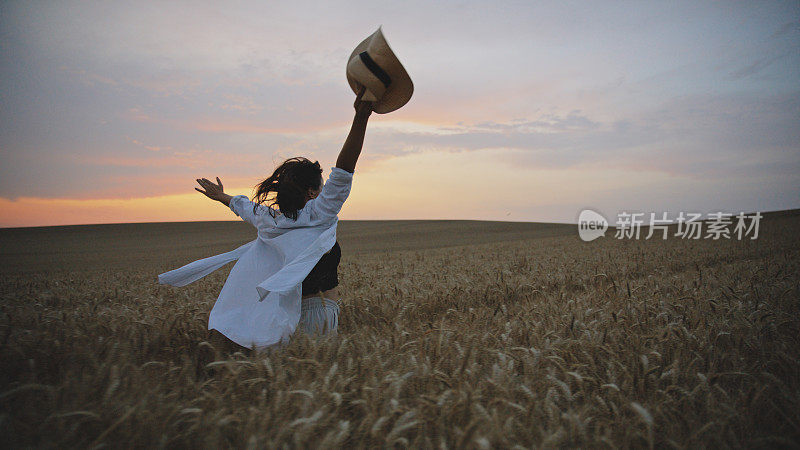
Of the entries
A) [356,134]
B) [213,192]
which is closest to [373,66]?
[356,134]

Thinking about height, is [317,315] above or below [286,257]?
below

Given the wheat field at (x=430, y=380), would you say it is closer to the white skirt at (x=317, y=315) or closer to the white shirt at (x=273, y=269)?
the white shirt at (x=273, y=269)

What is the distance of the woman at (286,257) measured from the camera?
303 centimetres

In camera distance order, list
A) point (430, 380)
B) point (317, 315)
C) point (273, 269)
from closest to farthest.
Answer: point (430, 380) → point (273, 269) → point (317, 315)

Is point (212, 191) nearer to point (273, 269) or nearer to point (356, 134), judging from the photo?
point (273, 269)

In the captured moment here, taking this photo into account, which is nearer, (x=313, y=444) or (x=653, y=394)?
(x=313, y=444)

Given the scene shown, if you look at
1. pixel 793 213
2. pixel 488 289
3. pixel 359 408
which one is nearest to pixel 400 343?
pixel 359 408

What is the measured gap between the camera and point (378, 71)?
273cm

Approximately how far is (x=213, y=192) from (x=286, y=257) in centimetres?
109

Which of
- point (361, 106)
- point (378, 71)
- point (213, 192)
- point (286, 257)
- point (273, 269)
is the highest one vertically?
point (378, 71)

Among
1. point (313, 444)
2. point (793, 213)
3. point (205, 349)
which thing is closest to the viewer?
point (313, 444)

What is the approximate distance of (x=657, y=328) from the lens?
11.6 ft

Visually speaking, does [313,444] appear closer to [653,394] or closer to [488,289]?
[653,394]

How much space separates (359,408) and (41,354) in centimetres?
228
